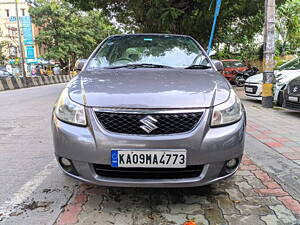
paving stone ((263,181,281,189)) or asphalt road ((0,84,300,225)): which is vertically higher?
asphalt road ((0,84,300,225))

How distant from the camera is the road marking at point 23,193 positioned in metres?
2.20

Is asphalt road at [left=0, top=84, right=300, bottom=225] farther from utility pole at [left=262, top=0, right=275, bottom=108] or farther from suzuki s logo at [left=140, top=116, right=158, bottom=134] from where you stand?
utility pole at [left=262, top=0, right=275, bottom=108]

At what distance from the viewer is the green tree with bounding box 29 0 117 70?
2956 centimetres

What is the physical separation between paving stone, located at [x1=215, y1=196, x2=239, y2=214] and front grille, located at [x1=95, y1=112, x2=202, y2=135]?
781 mm

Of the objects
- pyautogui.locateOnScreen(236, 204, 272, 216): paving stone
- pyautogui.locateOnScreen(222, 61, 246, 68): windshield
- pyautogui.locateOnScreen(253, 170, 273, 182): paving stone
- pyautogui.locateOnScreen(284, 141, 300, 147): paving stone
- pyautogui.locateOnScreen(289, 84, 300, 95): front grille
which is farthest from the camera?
pyautogui.locateOnScreen(222, 61, 246, 68): windshield

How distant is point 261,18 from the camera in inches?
564

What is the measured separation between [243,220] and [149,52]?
2089mm

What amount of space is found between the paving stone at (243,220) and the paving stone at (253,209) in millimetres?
57

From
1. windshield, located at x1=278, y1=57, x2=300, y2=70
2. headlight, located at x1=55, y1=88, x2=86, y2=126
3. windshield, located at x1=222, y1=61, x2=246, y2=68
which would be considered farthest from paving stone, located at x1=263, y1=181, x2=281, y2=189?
windshield, located at x1=222, y1=61, x2=246, y2=68

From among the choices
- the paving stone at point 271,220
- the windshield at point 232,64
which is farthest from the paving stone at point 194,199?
the windshield at point 232,64

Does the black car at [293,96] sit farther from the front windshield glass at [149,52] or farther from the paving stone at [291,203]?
the paving stone at [291,203]

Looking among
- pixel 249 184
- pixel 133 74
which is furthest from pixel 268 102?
pixel 133 74

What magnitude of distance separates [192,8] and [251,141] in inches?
343

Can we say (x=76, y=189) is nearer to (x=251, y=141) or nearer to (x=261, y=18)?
(x=251, y=141)
